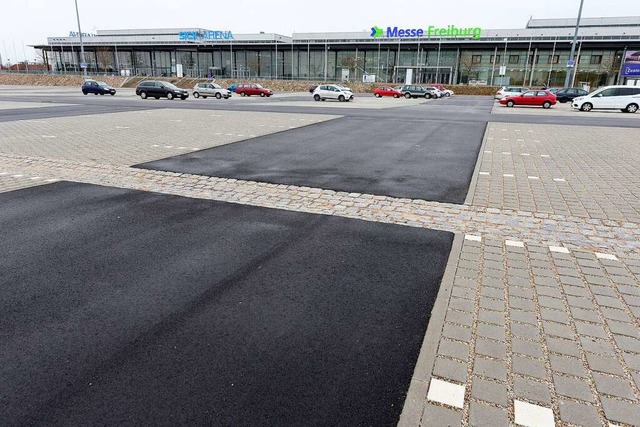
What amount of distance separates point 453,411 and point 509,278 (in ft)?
7.48

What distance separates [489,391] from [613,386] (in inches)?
35.3

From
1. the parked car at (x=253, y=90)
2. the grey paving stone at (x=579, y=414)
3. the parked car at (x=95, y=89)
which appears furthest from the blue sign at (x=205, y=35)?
the grey paving stone at (x=579, y=414)

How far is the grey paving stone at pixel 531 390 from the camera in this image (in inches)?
116

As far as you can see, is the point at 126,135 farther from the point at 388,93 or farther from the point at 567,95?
the point at 388,93

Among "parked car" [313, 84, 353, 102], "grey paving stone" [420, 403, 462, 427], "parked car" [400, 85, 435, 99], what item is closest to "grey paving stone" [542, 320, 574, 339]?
"grey paving stone" [420, 403, 462, 427]

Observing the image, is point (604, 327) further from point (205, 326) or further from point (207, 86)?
point (207, 86)

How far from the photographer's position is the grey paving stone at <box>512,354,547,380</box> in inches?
126

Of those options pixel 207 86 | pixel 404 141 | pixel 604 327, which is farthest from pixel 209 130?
pixel 207 86

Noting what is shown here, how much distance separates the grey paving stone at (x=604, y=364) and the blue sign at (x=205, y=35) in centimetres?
9744

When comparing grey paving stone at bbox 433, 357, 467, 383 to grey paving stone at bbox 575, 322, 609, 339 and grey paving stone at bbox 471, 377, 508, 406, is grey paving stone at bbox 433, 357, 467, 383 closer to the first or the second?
grey paving stone at bbox 471, 377, 508, 406

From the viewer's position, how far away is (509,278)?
15.4ft

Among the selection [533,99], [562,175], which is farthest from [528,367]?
[533,99]

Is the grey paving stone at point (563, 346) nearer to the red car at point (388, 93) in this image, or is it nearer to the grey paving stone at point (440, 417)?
the grey paving stone at point (440, 417)

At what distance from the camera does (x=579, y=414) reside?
2.81 m
